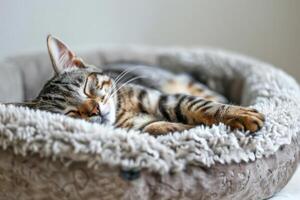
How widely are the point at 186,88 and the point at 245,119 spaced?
0.74 meters

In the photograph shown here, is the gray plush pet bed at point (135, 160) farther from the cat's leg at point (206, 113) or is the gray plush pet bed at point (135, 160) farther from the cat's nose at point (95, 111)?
the cat's nose at point (95, 111)

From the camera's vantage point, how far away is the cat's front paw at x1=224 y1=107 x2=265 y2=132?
3.90 feet

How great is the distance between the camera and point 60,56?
4.60ft

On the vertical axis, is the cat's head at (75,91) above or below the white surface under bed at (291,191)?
above

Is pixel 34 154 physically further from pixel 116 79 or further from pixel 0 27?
pixel 0 27

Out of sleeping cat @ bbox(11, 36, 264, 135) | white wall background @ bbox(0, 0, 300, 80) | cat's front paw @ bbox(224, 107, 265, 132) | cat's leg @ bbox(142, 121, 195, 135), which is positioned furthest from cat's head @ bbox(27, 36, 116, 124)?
white wall background @ bbox(0, 0, 300, 80)

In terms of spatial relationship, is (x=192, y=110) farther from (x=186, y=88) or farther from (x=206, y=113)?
(x=186, y=88)

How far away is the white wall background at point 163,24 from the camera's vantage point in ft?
7.43

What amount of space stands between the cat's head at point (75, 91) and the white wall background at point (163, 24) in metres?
0.91

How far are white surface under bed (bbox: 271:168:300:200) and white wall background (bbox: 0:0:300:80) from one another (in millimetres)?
1035

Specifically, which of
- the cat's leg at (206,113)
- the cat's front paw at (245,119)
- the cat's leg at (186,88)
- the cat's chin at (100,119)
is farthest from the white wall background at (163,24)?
the cat's front paw at (245,119)

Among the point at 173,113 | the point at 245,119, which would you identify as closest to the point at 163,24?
the point at 173,113

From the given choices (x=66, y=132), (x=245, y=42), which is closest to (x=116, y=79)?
(x=66, y=132)

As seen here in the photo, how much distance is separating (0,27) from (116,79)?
36.7 inches
